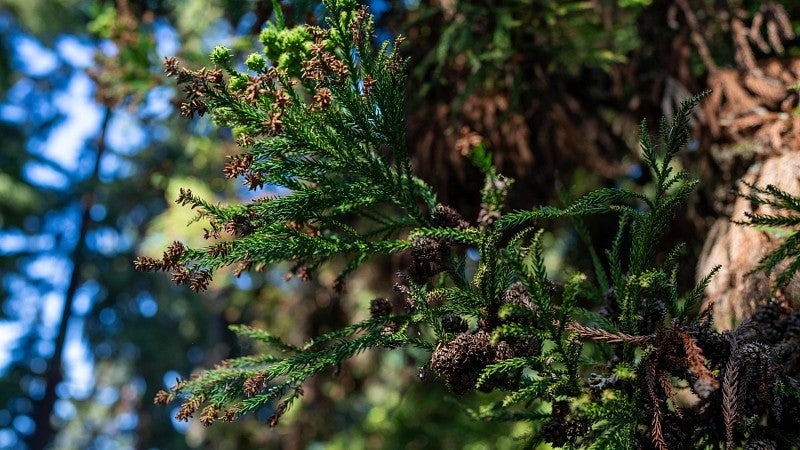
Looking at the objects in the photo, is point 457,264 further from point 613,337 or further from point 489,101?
point 489,101

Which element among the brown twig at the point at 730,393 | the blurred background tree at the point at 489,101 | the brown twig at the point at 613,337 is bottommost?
the brown twig at the point at 730,393

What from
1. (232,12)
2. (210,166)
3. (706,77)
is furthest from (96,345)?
(706,77)

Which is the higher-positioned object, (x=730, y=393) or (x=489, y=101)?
(x=489, y=101)

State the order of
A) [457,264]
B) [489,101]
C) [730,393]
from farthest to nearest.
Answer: [489,101]
[457,264]
[730,393]

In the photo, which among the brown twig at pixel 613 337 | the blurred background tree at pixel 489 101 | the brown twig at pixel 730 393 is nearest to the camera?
the brown twig at pixel 730 393

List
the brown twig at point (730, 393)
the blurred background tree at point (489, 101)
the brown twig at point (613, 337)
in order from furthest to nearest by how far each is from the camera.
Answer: the blurred background tree at point (489, 101) < the brown twig at point (613, 337) < the brown twig at point (730, 393)

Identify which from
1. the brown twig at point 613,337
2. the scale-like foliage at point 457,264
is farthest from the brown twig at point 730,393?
the brown twig at point 613,337

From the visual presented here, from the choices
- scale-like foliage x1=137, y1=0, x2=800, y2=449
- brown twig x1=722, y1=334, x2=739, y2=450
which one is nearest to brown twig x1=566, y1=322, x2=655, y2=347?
scale-like foliage x1=137, y1=0, x2=800, y2=449

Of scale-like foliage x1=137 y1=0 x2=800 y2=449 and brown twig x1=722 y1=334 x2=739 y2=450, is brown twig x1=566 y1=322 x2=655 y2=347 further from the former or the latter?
brown twig x1=722 y1=334 x2=739 y2=450

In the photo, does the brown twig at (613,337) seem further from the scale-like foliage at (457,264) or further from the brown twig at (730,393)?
the brown twig at (730,393)

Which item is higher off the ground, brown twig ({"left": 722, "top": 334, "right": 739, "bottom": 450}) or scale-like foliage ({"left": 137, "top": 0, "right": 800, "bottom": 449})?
scale-like foliage ({"left": 137, "top": 0, "right": 800, "bottom": 449})

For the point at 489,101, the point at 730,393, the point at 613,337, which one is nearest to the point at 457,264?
the point at 613,337

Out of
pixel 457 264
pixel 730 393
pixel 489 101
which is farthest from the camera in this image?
pixel 489 101

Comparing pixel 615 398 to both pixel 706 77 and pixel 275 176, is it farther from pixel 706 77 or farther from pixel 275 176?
pixel 706 77
